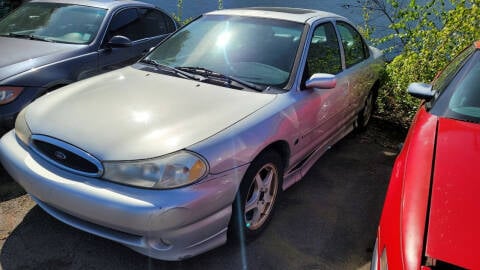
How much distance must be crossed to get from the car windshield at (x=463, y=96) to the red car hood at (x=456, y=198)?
15 cm

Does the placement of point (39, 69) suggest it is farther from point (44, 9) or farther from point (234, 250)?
point (234, 250)

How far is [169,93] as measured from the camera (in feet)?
10.2

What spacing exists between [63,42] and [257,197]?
2965 millimetres

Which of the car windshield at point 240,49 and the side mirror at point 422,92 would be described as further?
the car windshield at point 240,49

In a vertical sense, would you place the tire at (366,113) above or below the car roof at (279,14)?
below

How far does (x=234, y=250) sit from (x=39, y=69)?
99.7 inches

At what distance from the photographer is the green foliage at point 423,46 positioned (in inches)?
212

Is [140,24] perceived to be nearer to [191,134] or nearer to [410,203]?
[191,134]

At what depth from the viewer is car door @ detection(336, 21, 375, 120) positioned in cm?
432

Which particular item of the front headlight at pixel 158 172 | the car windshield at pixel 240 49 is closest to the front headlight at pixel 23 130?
the front headlight at pixel 158 172

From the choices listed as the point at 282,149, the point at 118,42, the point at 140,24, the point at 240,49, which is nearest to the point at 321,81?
the point at 282,149

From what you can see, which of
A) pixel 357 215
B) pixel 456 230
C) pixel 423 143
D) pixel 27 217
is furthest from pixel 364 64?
pixel 27 217

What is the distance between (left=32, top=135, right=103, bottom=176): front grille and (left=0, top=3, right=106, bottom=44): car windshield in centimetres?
232

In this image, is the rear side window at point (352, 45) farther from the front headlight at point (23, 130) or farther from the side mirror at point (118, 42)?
the front headlight at point (23, 130)
